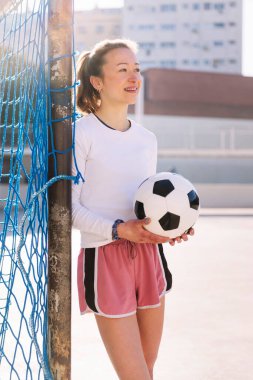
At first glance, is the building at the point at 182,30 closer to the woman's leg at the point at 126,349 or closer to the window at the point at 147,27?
the window at the point at 147,27

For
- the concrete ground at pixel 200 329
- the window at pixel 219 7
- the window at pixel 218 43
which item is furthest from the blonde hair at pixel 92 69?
the window at pixel 219 7

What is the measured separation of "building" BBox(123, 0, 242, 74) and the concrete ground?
7162 centimetres

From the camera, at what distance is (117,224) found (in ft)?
7.18

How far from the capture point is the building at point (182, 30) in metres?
76.9

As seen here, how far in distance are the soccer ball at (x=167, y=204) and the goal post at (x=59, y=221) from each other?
0.27 meters

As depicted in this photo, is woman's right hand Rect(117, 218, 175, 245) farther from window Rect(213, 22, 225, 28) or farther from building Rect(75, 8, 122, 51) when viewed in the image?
window Rect(213, 22, 225, 28)

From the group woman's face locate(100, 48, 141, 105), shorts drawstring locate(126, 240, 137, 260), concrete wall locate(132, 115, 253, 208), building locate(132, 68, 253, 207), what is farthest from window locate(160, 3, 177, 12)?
shorts drawstring locate(126, 240, 137, 260)

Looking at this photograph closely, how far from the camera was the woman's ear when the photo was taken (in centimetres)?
238

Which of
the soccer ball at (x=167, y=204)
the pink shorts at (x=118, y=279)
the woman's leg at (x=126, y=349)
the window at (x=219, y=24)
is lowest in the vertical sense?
the woman's leg at (x=126, y=349)

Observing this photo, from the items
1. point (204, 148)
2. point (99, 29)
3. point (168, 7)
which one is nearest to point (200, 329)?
point (204, 148)

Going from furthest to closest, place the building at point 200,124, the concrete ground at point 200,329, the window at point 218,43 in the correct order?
the window at point 218,43 < the building at point 200,124 < the concrete ground at point 200,329

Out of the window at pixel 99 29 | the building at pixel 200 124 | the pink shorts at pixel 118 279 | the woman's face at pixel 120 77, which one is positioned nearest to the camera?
the pink shorts at pixel 118 279

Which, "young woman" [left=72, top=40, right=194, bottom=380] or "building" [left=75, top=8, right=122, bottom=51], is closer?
"young woman" [left=72, top=40, right=194, bottom=380]

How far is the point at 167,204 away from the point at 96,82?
0.54m
